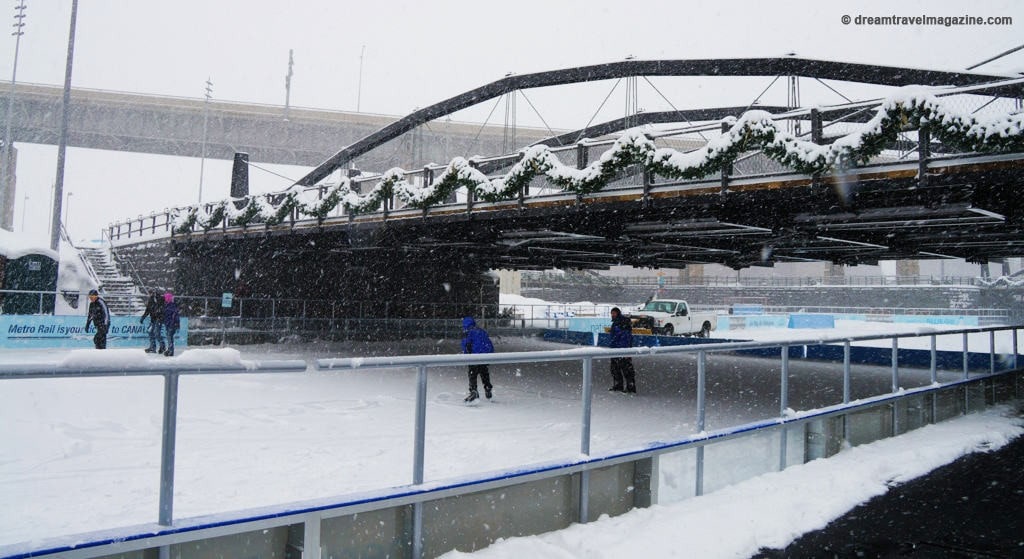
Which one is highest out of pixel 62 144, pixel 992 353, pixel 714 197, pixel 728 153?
pixel 62 144

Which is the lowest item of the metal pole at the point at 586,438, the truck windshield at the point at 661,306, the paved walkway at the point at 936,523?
the paved walkway at the point at 936,523

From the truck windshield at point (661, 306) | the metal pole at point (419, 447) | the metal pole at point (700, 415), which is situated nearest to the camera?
the metal pole at point (419, 447)

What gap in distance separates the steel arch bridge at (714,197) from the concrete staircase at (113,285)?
9.61 ft

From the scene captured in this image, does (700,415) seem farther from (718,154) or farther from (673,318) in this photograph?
(673,318)

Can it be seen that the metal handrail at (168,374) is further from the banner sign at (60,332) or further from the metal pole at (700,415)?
the banner sign at (60,332)

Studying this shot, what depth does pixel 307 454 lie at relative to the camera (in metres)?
4.70

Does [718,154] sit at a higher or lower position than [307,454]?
higher

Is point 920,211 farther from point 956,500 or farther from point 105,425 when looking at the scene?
point 105,425

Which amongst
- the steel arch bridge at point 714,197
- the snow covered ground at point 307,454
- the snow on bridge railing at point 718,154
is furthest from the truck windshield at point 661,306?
the snow covered ground at point 307,454

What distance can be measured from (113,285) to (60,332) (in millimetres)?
10198

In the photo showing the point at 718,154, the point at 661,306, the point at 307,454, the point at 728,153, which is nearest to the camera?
the point at 307,454

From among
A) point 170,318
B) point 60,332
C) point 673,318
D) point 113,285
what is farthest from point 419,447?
point 673,318

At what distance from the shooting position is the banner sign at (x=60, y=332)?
21.6 m

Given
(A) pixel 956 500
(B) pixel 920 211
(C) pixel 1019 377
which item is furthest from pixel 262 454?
(C) pixel 1019 377
